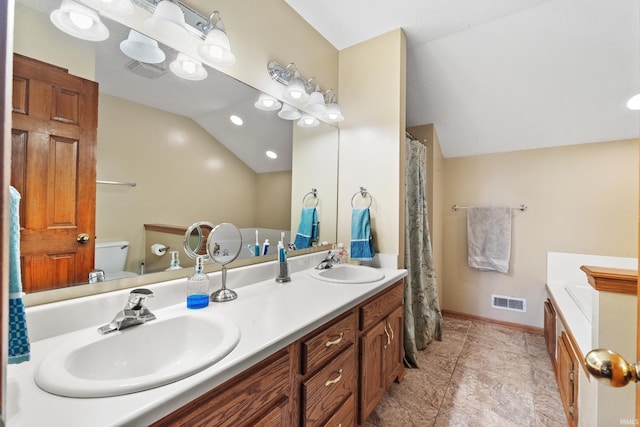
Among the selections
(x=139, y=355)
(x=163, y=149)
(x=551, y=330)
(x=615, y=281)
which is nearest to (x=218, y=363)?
(x=139, y=355)

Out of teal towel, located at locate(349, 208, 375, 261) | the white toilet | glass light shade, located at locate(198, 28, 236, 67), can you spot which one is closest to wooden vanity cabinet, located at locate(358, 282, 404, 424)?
teal towel, located at locate(349, 208, 375, 261)

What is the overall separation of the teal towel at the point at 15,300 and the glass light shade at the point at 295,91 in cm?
144

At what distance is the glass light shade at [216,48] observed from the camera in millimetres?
1213

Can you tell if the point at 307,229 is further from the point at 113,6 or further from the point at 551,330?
the point at 551,330

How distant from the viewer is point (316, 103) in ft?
5.99

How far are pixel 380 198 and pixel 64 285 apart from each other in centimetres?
169

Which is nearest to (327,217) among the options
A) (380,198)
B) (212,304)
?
(380,198)

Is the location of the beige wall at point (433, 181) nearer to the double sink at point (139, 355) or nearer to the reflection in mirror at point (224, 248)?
the reflection in mirror at point (224, 248)

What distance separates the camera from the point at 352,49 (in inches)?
84.2

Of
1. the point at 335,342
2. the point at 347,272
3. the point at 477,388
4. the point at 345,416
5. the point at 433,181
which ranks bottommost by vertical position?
the point at 477,388

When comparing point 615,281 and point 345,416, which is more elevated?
point 615,281

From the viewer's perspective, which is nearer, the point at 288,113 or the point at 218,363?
the point at 218,363

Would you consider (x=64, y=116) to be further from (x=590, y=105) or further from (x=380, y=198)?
(x=590, y=105)

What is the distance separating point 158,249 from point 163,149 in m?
0.42
